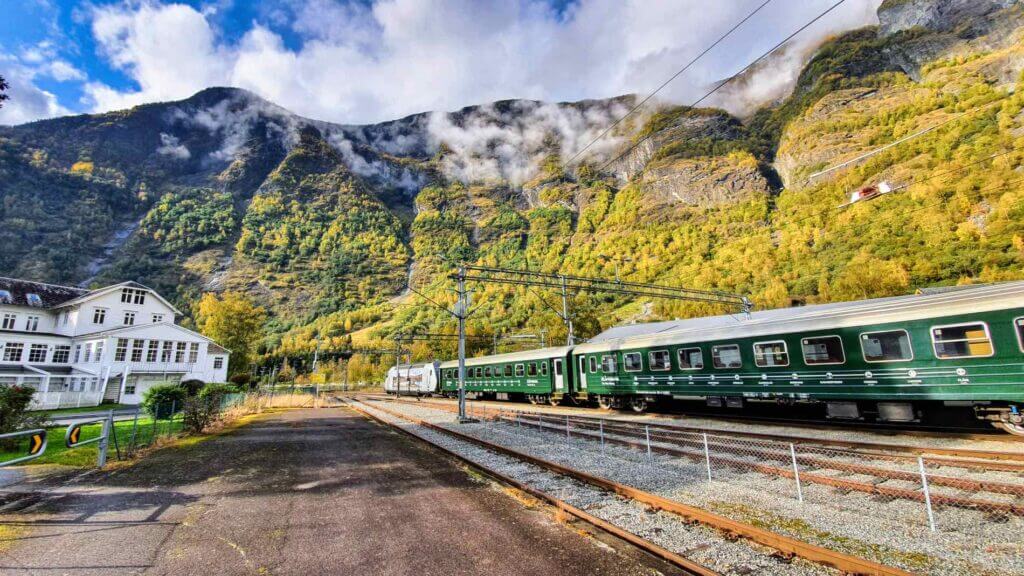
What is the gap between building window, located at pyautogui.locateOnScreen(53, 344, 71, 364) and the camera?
4184 centimetres

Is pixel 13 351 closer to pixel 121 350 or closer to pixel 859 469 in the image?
pixel 121 350

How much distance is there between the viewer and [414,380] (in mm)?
49719

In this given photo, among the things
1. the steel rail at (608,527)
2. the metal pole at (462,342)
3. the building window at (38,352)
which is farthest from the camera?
the building window at (38,352)

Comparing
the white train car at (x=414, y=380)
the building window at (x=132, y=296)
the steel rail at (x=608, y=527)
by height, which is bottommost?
the steel rail at (x=608, y=527)

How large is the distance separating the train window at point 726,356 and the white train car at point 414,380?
30.9 metres

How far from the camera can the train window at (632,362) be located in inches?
773

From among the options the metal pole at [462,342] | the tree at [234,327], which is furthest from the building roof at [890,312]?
the tree at [234,327]

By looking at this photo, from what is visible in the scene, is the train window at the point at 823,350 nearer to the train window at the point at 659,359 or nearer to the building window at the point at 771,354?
the building window at the point at 771,354

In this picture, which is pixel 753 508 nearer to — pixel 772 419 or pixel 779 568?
pixel 779 568

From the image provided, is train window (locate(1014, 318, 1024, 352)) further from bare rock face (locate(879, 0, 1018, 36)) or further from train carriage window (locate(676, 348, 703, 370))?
bare rock face (locate(879, 0, 1018, 36))

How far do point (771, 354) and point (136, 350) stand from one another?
51.8m

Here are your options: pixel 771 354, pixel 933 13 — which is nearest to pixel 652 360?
pixel 771 354

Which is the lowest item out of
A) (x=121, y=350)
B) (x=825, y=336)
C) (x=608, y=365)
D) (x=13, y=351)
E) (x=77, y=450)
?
(x=77, y=450)

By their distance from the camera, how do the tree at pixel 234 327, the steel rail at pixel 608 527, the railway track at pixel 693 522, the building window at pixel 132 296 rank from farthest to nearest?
the tree at pixel 234 327
the building window at pixel 132 296
the steel rail at pixel 608 527
the railway track at pixel 693 522
